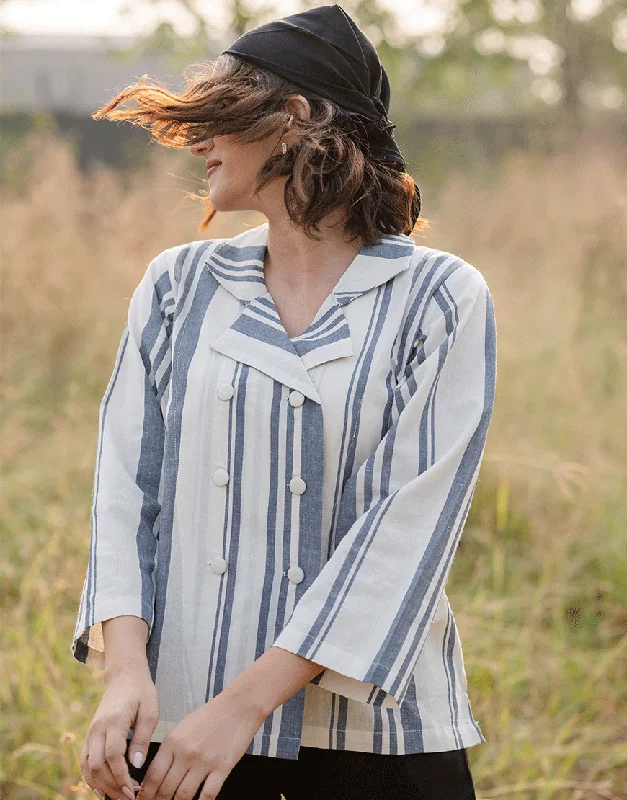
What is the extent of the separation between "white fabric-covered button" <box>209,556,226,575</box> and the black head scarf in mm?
584

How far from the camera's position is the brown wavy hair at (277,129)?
1.27m

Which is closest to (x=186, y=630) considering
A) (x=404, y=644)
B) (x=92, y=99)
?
(x=404, y=644)

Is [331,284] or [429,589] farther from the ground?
[331,284]

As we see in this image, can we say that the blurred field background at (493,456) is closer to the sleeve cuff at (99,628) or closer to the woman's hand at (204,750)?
the sleeve cuff at (99,628)

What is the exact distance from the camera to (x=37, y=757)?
2.17 m

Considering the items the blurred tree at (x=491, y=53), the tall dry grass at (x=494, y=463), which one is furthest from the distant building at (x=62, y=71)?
the tall dry grass at (x=494, y=463)

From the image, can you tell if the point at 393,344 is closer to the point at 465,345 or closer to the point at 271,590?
the point at 465,345

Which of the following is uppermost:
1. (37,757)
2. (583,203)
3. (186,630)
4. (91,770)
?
(583,203)

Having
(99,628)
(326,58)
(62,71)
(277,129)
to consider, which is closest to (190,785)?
(99,628)

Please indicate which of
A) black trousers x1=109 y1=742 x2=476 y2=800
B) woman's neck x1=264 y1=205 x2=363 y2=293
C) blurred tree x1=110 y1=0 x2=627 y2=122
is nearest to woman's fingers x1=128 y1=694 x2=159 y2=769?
black trousers x1=109 y1=742 x2=476 y2=800

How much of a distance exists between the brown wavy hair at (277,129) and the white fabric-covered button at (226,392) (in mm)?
248

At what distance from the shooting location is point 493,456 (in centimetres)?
210

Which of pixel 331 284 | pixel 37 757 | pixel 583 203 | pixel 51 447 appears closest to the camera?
pixel 331 284

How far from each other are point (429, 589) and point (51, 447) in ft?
9.25
